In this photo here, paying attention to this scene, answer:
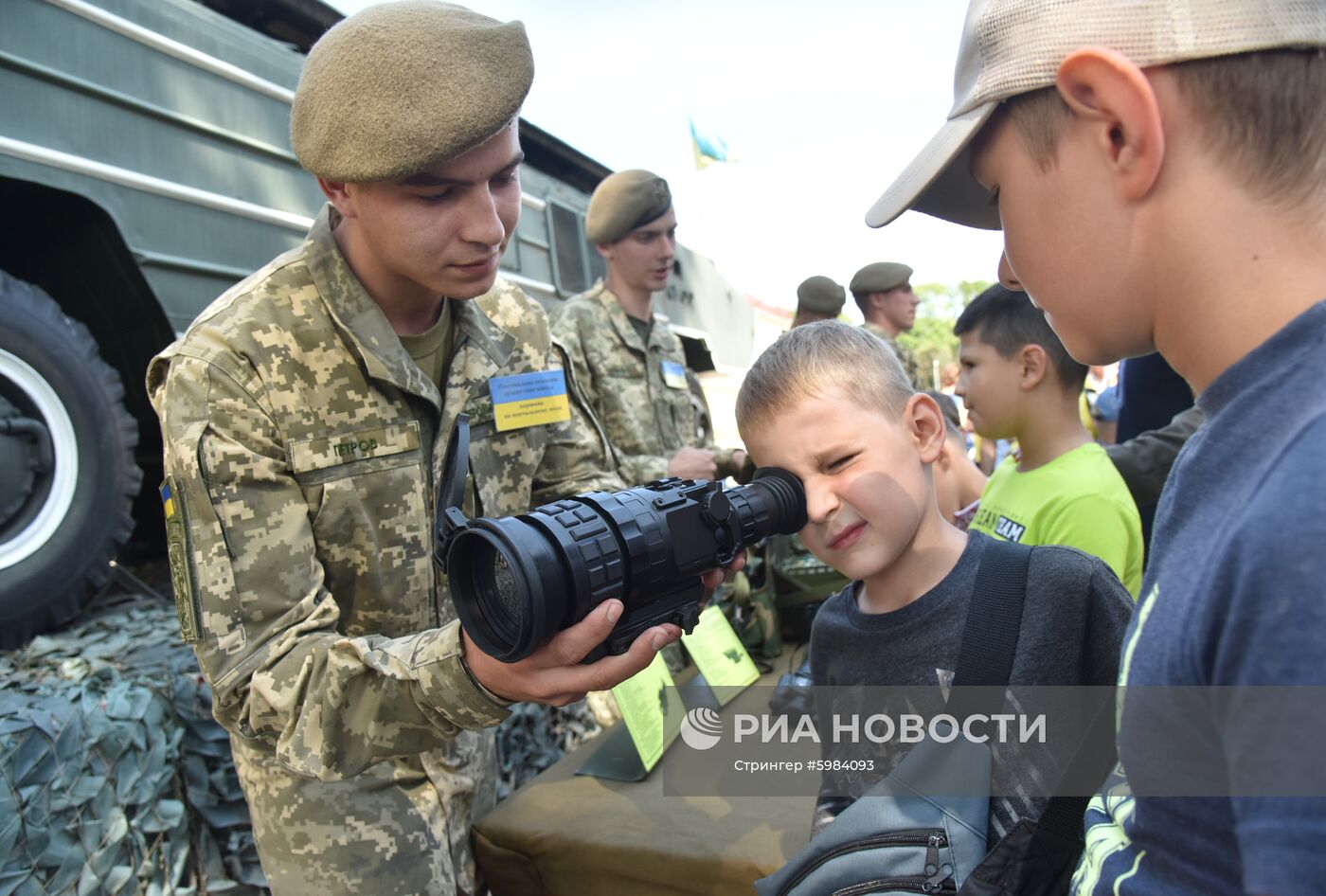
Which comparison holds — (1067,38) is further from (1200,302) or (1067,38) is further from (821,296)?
(821,296)

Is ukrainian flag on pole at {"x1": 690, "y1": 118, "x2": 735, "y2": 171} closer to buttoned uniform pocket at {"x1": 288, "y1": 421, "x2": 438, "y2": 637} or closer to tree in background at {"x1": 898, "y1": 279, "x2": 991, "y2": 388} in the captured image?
buttoned uniform pocket at {"x1": 288, "y1": 421, "x2": 438, "y2": 637}

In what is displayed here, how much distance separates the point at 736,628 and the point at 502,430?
1.38 m

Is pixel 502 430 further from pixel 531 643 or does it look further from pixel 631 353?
pixel 631 353

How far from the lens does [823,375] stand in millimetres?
1385

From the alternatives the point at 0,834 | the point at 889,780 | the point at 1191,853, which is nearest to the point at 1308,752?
the point at 1191,853

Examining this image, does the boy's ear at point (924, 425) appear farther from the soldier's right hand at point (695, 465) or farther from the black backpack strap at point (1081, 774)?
the soldier's right hand at point (695, 465)

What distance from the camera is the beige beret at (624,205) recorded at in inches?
139

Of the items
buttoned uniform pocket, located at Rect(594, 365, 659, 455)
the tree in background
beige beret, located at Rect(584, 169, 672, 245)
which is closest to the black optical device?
buttoned uniform pocket, located at Rect(594, 365, 659, 455)

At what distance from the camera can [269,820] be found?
4.76 ft

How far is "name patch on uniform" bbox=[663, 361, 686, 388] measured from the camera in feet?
12.6

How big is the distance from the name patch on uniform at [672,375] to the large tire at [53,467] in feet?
7.04

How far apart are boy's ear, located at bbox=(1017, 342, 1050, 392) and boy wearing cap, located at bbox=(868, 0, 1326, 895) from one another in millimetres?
1370

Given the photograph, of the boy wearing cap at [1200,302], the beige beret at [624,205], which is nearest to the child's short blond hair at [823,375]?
the boy wearing cap at [1200,302]

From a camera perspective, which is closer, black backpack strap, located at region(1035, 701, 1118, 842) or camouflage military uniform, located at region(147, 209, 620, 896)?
black backpack strap, located at region(1035, 701, 1118, 842)
